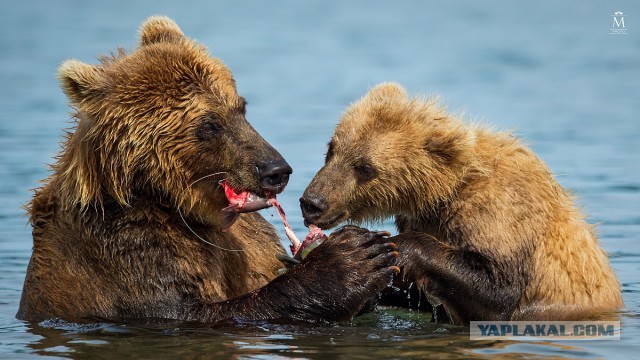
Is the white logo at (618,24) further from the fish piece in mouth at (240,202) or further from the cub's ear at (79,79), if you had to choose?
the cub's ear at (79,79)

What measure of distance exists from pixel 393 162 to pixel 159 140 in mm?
2277

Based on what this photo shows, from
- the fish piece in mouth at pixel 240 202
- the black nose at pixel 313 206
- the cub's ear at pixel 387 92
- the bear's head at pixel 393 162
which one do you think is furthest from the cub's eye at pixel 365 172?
the fish piece in mouth at pixel 240 202

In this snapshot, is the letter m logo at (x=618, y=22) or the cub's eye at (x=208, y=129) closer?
the cub's eye at (x=208, y=129)

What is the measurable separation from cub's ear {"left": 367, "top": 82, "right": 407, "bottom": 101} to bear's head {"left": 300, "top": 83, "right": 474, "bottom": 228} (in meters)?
Answer: 0.12

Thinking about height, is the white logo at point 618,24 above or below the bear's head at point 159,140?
above

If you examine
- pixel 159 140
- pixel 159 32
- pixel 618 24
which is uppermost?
pixel 618 24

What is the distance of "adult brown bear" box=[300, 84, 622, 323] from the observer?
10.4m

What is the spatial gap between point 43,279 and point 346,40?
3130cm

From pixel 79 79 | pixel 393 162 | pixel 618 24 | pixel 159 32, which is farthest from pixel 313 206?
pixel 618 24

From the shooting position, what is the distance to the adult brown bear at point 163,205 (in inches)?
386

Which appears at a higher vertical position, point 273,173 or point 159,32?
point 159,32

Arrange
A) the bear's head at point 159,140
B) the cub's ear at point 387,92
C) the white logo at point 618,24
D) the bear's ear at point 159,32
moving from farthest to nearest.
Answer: the white logo at point 618,24, the cub's ear at point 387,92, the bear's ear at point 159,32, the bear's head at point 159,140

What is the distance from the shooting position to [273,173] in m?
9.79

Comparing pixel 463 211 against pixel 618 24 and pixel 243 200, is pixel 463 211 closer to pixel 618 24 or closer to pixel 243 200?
pixel 243 200
